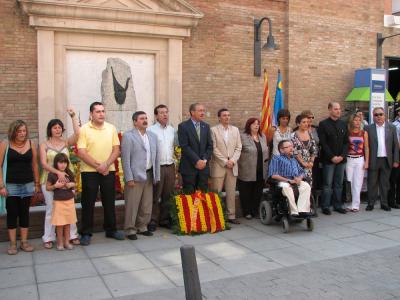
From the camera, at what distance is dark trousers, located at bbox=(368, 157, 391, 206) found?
8297mm

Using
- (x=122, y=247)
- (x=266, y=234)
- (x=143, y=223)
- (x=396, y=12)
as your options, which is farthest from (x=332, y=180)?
(x=396, y=12)

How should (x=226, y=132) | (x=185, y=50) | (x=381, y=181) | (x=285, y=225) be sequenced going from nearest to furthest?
(x=285, y=225)
(x=226, y=132)
(x=381, y=181)
(x=185, y=50)

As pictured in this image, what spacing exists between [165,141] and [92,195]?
1382mm

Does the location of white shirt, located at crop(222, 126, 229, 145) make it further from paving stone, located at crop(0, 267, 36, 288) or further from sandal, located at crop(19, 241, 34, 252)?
paving stone, located at crop(0, 267, 36, 288)

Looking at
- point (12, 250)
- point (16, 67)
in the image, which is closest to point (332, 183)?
point (12, 250)

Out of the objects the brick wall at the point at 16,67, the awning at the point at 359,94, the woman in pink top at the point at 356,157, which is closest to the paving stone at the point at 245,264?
the woman in pink top at the point at 356,157

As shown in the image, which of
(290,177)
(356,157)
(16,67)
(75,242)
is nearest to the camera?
(75,242)

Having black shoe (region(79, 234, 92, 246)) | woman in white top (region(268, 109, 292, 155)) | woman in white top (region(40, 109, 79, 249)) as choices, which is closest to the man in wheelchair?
woman in white top (region(268, 109, 292, 155))

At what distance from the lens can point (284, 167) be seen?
22.8 ft

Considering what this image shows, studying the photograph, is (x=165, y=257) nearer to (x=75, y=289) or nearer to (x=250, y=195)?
(x=75, y=289)

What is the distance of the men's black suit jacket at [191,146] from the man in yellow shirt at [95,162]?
1054 millimetres

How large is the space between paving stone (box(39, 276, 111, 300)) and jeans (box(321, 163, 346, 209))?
4.60 meters

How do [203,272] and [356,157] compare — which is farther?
[356,157]

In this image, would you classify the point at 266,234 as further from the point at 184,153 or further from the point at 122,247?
the point at 122,247
